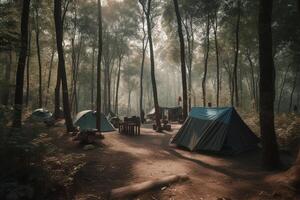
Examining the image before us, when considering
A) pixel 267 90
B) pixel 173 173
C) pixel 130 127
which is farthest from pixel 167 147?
pixel 267 90

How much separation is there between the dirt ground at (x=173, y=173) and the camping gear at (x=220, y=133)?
1.59ft

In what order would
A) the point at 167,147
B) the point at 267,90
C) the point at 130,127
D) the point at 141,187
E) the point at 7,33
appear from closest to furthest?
1. the point at 141,187
2. the point at 267,90
3. the point at 7,33
4. the point at 167,147
5. the point at 130,127

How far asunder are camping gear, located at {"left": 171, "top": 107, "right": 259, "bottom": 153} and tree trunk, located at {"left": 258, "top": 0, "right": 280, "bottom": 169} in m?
2.76

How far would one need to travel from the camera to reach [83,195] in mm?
6602

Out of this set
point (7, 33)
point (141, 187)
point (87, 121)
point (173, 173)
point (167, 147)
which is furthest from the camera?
point (87, 121)

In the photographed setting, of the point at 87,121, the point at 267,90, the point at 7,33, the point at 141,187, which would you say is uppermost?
the point at 7,33

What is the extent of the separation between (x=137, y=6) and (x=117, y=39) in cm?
617

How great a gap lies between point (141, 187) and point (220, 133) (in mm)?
5624

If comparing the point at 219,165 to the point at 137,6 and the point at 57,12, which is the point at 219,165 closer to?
the point at 57,12

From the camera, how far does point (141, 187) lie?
6398 mm

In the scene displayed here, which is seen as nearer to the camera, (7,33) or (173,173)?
(173,173)

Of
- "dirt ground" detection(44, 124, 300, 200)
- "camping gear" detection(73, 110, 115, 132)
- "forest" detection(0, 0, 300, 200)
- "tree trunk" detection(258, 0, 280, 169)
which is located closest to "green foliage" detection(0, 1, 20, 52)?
"forest" detection(0, 0, 300, 200)

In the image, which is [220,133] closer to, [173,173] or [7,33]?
[173,173]

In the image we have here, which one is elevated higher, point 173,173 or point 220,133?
point 220,133
